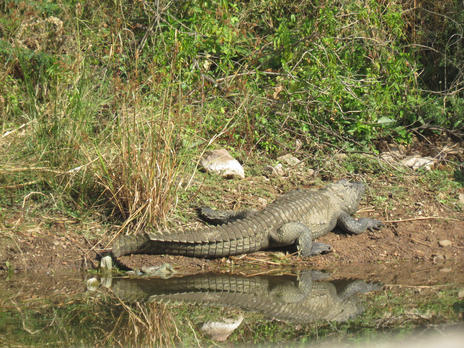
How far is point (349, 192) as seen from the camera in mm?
6246

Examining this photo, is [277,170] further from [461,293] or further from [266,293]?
[461,293]

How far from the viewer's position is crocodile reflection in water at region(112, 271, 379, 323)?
159 inches

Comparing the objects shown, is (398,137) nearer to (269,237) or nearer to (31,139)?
(269,237)

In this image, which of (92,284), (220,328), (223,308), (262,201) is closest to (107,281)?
(92,284)

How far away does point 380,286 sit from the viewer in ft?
15.1

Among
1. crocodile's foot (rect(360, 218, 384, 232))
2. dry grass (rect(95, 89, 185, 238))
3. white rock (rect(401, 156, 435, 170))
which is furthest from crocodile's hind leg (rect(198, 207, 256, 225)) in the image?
white rock (rect(401, 156, 435, 170))

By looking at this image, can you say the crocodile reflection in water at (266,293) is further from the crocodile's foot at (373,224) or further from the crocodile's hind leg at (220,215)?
the crocodile's foot at (373,224)

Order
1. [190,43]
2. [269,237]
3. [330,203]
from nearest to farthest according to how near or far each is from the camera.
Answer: [269,237] → [330,203] → [190,43]

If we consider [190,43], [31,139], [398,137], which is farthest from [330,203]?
[31,139]

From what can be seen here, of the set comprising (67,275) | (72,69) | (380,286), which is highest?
(72,69)

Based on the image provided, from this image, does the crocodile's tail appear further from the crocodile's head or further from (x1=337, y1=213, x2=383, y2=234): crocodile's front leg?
the crocodile's head

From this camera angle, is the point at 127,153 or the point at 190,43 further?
the point at 190,43

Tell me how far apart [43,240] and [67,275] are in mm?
522

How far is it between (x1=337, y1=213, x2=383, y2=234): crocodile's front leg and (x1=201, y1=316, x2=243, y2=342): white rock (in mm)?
2332
